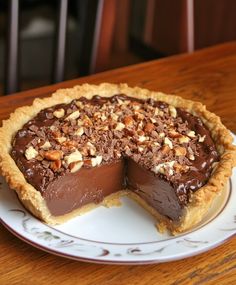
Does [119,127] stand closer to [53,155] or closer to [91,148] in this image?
[91,148]

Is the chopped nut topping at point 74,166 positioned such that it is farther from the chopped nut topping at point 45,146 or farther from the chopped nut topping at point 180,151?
the chopped nut topping at point 180,151

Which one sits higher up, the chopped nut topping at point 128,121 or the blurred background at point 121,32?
the chopped nut topping at point 128,121

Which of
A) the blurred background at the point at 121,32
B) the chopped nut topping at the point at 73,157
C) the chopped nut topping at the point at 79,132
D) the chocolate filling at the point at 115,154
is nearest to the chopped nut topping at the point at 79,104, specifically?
the chocolate filling at the point at 115,154

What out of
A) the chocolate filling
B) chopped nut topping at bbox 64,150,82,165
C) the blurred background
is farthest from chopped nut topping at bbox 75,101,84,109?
the blurred background

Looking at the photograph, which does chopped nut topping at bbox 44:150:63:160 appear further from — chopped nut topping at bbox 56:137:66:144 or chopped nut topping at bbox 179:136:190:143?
chopped nut topping at bbox 179:136:190:143

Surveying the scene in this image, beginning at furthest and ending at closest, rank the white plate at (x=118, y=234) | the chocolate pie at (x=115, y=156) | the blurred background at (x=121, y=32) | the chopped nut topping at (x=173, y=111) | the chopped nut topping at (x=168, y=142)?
the blurred background at (x=121, y=32)
the chopped nut topping at (x=173, y=111)
the chopped nut topping at (x=168, y=142)
the chocolate pie at (x=115, y=156)
the white plate at (x=118, y=234)
